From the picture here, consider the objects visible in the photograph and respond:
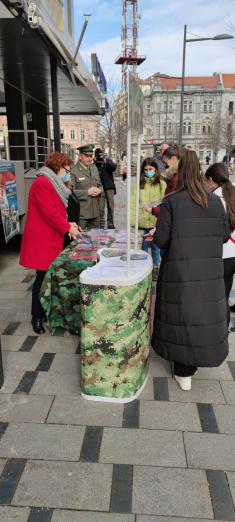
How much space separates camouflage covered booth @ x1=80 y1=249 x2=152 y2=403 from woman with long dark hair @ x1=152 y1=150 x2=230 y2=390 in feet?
0.67

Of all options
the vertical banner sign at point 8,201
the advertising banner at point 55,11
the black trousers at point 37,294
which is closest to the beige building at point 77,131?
the advertising banner at point 55,11

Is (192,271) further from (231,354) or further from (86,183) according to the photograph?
(86,183)

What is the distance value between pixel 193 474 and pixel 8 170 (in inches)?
211

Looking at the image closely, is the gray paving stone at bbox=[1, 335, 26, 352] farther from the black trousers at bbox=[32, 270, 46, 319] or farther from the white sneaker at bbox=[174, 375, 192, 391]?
the white sneaker at bbox=[174, 375, 192, 391]

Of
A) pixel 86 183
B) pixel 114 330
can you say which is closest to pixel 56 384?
pixel 114 330

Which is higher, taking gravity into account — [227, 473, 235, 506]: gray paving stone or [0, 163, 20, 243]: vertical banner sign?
[0, 163, 20, 243]: vertical banner sign

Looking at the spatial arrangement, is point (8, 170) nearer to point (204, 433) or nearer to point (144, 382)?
point (144, 382)

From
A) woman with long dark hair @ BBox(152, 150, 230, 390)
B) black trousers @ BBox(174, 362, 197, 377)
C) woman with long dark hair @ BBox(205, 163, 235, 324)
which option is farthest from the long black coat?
woman with long dark hair @ BBox(205, 163, 235, 324)

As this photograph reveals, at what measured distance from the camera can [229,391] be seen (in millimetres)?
3135

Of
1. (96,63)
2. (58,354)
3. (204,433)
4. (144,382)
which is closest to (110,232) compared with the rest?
(58,354)

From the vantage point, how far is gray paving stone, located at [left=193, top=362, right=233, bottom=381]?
333 cm

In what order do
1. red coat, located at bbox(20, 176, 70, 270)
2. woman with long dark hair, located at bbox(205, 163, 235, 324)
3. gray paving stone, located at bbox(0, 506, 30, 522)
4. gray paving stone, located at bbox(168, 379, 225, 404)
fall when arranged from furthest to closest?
red coat, located at bbox(20, 176, 70, 270), woman with long dark hair, located at bbox(205, 163, 235, 324), gray paving stone, located at bbox(168, 379, 225, 404), gray paving stone, located at bbox(0, 506, 30, 522)

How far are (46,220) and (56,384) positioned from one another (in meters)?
1.44

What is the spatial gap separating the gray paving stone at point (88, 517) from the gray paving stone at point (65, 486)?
36 mm
